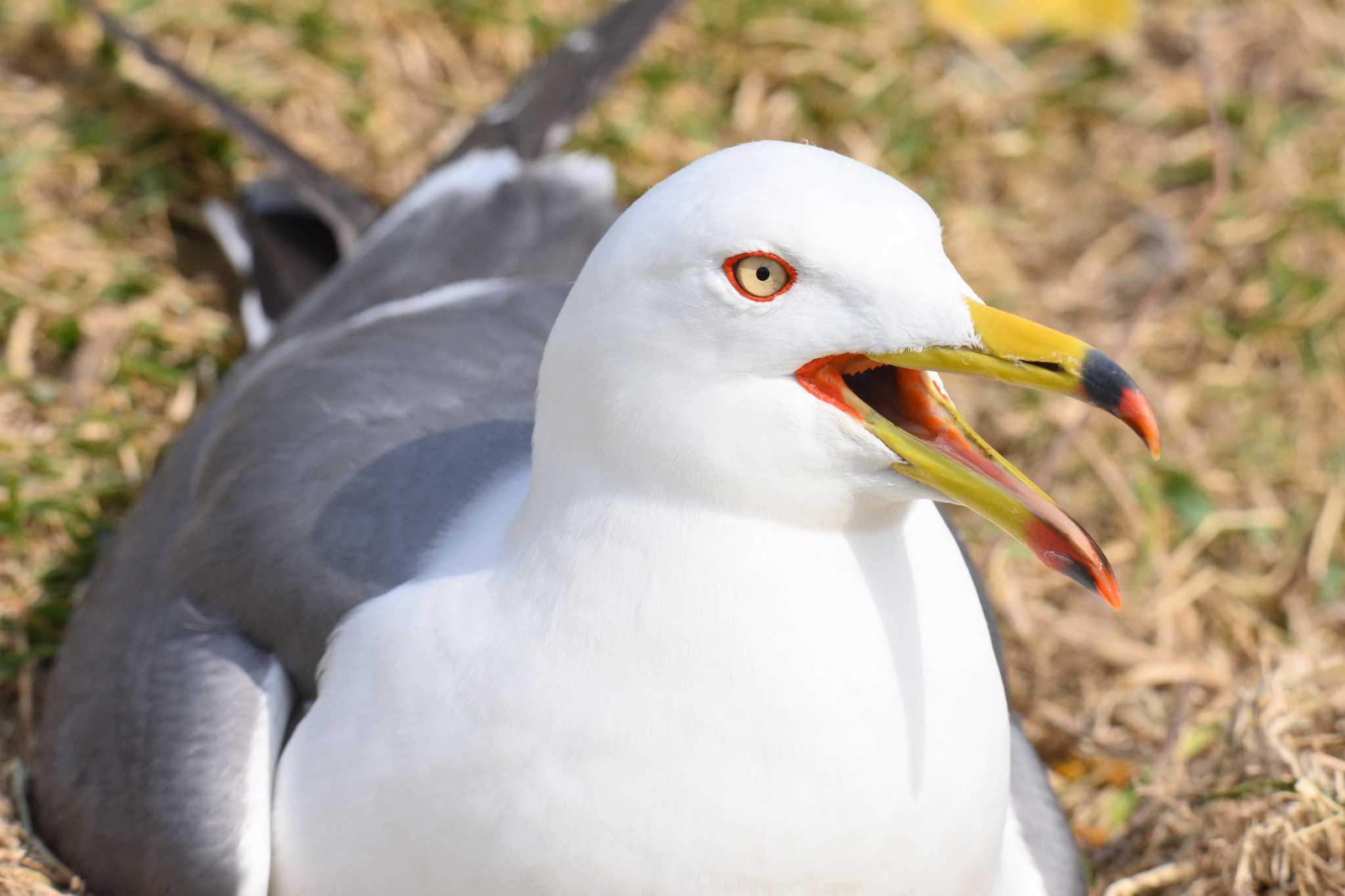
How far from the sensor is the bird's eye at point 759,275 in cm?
186

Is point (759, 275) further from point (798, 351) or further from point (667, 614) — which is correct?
point (667, 614)

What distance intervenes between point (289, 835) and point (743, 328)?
3.48 ft

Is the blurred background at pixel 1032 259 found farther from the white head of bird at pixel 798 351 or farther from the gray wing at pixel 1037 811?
the white head of bird at pixel 798 351

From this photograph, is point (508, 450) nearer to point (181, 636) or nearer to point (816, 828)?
point (181, 636)

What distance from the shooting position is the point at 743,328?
1870 millimetres

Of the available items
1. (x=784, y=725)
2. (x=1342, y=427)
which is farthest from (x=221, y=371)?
(x=1342, y=427)

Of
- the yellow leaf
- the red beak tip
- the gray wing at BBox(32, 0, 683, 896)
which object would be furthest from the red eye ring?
the yellow leaf

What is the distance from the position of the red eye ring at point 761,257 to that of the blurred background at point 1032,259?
152cm

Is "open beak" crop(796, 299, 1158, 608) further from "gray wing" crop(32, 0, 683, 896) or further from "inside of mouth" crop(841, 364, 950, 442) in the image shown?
"gray wing" crop(32, 0, 683, 896)

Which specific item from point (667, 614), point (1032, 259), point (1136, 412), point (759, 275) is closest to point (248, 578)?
point (667, 614)

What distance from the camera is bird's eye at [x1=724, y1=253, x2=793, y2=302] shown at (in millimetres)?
1859

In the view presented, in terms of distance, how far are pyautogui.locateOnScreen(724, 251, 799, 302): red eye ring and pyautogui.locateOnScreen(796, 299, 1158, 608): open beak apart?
95 millimetres

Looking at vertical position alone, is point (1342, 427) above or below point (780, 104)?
below

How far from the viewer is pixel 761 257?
1860 millimetres
